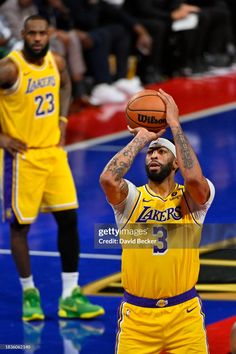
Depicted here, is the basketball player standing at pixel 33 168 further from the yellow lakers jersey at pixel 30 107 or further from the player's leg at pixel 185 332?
the player's leg at pixel 185 332

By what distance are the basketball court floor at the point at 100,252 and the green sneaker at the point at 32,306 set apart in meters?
0.06

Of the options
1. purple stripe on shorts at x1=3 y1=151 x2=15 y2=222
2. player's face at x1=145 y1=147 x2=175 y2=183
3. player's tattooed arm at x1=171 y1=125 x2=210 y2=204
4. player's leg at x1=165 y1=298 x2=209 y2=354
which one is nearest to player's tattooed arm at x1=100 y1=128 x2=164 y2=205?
player's face at x1=145 y1=147 x2=175 y2=183

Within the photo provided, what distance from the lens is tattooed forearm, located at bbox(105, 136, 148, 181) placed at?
587cm

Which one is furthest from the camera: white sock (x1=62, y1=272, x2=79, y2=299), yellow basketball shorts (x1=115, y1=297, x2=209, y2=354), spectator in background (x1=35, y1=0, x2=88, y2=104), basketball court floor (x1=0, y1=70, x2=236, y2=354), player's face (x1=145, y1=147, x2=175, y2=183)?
spectator in background (x1=35, y1=0, x2=88, y2=104)

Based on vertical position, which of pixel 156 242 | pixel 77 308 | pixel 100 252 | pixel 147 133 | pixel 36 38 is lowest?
pixel 100 252

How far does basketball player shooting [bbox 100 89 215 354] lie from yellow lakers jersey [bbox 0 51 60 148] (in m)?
2.23

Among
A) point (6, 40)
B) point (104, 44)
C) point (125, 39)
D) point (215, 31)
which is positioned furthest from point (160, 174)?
point (215, 31)

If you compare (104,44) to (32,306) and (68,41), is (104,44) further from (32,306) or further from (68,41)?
(32,306)

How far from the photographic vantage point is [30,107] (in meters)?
8.17

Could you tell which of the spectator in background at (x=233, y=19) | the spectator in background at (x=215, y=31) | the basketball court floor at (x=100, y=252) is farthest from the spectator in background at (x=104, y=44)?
the spectator in background at (x=233, y=19)

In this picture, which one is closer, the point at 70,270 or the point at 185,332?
the point at 185,332

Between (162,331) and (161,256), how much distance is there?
423 mm

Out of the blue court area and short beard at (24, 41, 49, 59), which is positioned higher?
short beard at (24, 41, 49, 59)

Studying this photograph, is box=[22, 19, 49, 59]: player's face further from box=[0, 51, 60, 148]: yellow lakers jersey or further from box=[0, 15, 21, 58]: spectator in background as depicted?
box=[0, 15, 21, 58]: spectator in background
